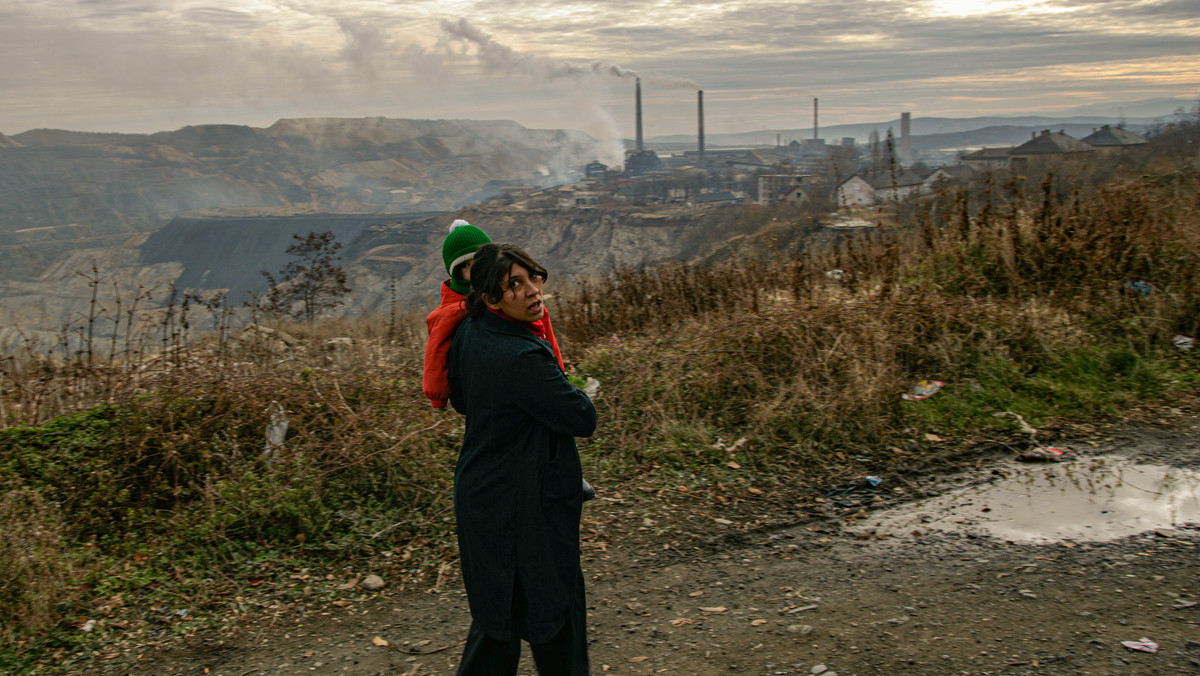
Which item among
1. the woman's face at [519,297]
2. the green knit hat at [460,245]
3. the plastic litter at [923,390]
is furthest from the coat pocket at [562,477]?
the plastic litter at [923,390]

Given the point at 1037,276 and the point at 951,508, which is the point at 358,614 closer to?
the point at 951,508

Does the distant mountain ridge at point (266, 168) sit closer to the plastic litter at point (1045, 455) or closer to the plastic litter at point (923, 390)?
the plastic litter at point (923, 390)

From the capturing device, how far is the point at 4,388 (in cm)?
573

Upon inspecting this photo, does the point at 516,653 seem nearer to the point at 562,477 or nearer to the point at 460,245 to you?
the point at 562,477

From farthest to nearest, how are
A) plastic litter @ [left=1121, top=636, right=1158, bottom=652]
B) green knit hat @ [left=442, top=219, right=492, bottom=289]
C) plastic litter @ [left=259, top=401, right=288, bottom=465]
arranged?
plastic litter @ [left=259, top=401, right=288, bottom=465] → plastic litter @ [left=1121, top=636, right=1158, bottom=652] → green knit hat @ [left=442, top=219, right=492, bottom=289]

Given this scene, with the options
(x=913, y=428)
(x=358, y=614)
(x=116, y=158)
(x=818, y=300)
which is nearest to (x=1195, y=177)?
(x=818, y=300)

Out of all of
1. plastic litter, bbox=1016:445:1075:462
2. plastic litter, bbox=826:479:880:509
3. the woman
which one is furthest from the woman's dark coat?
plastic litter, bbox=1016:445:1075:462

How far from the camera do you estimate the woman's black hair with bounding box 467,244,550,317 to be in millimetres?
2152

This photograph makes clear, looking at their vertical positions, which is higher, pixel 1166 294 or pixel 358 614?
pixel 1166 294

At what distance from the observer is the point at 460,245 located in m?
2.48

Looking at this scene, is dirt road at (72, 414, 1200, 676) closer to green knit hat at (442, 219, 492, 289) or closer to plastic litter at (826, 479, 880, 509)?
plastic litter at (826, 479, 880, 509)

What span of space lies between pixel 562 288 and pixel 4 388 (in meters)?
6.74

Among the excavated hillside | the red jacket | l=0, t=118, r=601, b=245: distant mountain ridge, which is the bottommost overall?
the excavated hillside

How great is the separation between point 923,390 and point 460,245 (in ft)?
14.8
